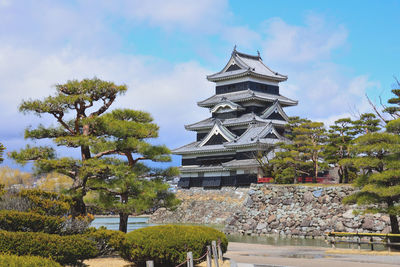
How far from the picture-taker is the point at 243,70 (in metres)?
47.4

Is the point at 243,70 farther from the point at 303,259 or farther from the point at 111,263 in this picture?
the point at 111,263

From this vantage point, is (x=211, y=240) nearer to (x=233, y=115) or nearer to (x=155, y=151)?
(x=155, y=151)

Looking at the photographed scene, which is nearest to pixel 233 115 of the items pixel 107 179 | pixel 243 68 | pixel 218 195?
pixel 243 68

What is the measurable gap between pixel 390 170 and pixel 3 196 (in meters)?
13.9

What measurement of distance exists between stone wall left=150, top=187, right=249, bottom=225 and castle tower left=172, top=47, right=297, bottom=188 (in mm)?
1142

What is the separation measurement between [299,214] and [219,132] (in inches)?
679

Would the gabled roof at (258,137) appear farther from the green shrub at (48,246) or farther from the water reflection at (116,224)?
the green shrub at (48,246)

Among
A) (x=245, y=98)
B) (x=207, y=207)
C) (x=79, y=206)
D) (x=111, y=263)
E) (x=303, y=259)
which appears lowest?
(x=303, y=259)

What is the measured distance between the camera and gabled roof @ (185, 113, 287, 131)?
45047 mm

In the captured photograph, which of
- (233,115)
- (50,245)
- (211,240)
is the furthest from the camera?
(233,115)

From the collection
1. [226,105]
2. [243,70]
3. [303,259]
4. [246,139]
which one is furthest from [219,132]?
[303,259]

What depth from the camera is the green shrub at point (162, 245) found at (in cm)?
1230

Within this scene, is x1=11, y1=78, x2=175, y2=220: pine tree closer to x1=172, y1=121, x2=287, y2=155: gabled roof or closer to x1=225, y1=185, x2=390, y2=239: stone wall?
x1=225, y1=185, x2=390, y2=239: stone wall

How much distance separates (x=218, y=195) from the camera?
140 ft
